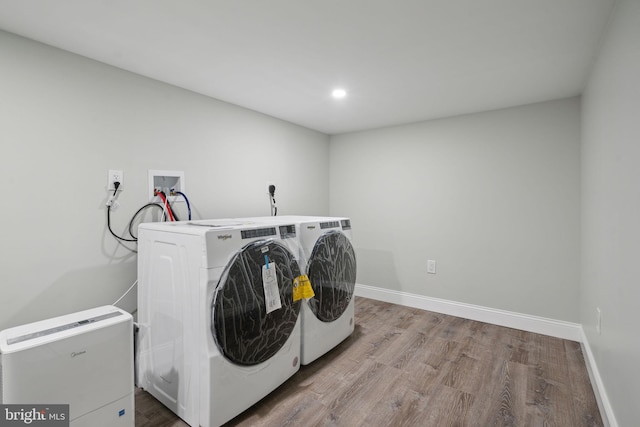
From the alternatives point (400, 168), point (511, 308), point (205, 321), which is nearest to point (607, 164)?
point (511, 308)

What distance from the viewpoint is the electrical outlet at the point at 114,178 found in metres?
1.83

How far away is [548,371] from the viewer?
2.01m

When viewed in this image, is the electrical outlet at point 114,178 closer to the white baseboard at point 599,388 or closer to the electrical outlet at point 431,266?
the electrical outlet at point 431,266

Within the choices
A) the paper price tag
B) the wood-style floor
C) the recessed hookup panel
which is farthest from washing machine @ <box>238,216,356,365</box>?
the recessed hookup panel

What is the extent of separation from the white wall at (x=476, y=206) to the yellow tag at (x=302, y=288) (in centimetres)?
168

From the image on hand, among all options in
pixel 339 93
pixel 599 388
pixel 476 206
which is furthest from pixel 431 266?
pixel 339 93

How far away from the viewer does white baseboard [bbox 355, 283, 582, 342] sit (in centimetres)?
249

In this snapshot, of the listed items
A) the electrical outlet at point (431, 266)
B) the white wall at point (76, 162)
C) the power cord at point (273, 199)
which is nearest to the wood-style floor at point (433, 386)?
the electrical outlet at point (431, 266)

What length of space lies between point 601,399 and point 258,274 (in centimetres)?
197

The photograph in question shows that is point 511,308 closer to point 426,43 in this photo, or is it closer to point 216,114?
point 426,43

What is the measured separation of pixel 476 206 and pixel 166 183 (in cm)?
268

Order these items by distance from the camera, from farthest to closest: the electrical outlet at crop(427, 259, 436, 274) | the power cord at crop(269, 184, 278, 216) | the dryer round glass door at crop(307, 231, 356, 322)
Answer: the electrical outlet at crop(427, 259, 436, 274), the power cord at crop(269, 184, 278, 216), the dryer round glass door at crop(307, 231, 356, 322)

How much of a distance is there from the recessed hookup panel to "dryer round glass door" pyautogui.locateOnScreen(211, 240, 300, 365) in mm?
921

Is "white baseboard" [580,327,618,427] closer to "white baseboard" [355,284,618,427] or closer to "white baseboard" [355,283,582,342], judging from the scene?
"white baseboard" [355,284,618,427]
